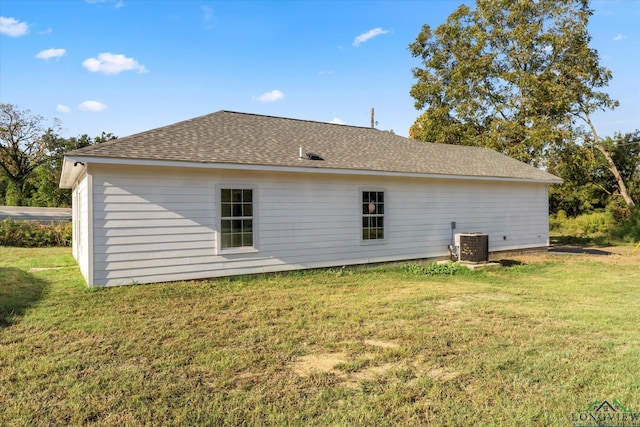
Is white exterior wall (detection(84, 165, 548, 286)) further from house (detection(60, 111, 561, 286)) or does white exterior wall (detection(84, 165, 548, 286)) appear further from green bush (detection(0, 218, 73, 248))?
green bush (detection(0, 218, 73, 248))

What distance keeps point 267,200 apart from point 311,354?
16.9ft

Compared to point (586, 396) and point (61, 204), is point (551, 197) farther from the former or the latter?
point (61, 204)

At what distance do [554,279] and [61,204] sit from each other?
40.8 m

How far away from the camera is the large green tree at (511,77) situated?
70.5 feet

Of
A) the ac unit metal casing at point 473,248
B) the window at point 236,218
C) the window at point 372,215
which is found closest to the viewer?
the window at point 236,218

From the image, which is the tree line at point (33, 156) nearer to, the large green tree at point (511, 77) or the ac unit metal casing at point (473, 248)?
the large green tree at point (511, 77)

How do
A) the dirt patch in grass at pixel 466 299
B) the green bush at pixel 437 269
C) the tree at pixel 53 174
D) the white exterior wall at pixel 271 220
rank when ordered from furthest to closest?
the tree at pixel 53 174 → the green bush at pixel 437 269 → the white exterior wall at pixel 271 220 → the dirt patch in grass at pixel 466 299

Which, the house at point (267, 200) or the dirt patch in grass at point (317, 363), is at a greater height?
the house at point (267, 200)

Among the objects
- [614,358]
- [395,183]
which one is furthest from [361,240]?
[614,358]

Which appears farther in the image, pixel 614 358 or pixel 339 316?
pixel 339 316

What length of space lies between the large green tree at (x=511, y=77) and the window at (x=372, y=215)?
13.9 metres

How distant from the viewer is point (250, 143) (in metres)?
9.85

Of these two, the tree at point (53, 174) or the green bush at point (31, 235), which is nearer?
the green bush at point (31, 235)

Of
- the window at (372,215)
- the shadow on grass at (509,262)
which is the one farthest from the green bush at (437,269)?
the shadow on grass at (509,262)
